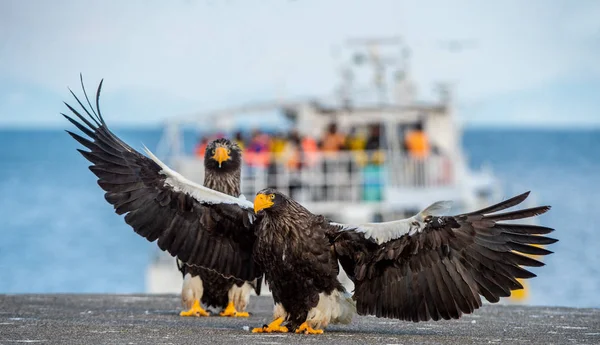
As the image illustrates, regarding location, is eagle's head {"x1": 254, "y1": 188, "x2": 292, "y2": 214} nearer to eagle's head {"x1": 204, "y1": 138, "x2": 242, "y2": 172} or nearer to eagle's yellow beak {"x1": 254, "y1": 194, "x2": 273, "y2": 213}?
eagle's yellow beak {"x1": 254, "y1": 194, "x2": 273, "y2": 213}

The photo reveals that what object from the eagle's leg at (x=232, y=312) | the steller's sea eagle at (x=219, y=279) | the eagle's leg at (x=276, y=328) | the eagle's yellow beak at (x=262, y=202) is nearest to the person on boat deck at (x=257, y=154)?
the steller's sea eagle at (x=219, y=279)

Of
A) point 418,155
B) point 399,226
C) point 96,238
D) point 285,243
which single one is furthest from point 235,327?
point 96,238

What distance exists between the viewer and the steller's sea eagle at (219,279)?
10.5 m

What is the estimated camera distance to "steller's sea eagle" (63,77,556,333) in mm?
8516

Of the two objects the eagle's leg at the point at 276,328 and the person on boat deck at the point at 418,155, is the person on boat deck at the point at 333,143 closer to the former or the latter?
the person on boat deck at the point at 418,155

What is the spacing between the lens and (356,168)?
25203 mm

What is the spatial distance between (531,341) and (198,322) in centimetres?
301

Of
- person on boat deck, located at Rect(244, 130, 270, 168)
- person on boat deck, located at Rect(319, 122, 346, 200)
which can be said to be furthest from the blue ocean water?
person on boat deck, located at Rect(319, 122, 346, 200)

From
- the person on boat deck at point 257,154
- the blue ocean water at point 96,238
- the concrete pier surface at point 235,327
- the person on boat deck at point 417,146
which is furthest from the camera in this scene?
the blue ocean water at point 96,238

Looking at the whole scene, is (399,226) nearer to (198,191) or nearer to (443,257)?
(443,257)

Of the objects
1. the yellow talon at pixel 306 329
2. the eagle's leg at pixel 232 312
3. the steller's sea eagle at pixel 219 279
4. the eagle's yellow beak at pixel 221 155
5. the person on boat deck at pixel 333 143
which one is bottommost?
the yellow talon at pixel 306 329

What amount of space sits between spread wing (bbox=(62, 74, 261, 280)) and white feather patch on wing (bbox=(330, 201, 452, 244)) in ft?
4.07

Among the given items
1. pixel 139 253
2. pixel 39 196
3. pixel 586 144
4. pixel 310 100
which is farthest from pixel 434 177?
pixel 586 144

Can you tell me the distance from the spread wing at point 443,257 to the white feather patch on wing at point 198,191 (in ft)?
3.22
